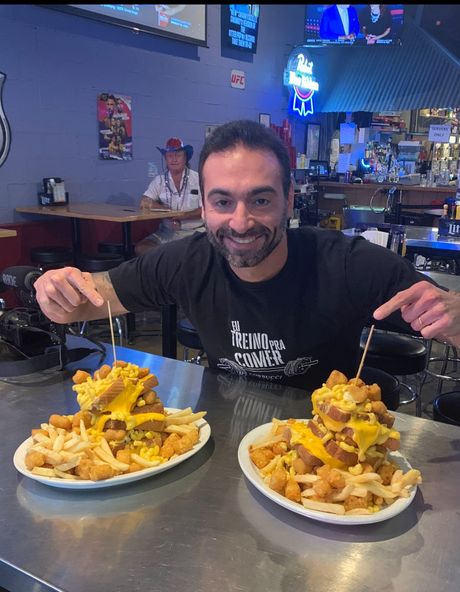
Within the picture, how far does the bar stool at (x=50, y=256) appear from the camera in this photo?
453cm

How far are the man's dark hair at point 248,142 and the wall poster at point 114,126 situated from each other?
13.3ft

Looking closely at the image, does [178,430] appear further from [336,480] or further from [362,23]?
[362,23]

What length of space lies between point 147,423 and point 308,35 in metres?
8.00

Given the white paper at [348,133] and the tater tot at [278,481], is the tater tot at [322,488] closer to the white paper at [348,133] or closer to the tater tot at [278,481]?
the tater tot at [278,481]

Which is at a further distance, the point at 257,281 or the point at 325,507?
the point at 257,281

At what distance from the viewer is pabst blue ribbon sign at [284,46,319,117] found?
26.1 ft

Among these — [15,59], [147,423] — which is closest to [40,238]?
[15,59]

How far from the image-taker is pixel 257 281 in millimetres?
1687

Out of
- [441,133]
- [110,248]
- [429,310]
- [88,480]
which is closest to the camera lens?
[88,480]

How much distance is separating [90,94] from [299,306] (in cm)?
432

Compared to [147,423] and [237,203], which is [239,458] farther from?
[237,203]

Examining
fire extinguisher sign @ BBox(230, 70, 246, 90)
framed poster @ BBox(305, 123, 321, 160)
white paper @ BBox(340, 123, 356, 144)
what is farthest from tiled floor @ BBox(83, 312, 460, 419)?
white paper @ BBox(340, 123, 356, 144)

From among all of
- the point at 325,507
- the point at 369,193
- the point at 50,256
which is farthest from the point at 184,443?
the point at 369,193

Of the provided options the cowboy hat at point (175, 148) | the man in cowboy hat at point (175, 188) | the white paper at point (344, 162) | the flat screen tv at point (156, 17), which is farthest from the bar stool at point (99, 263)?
the white paper at point (344, 162)
